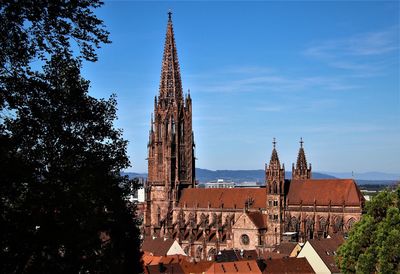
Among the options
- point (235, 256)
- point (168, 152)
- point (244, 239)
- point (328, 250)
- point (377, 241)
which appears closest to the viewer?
point (377, 241)

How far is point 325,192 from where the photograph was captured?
91.8 m

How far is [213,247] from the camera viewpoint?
96750 millimetres

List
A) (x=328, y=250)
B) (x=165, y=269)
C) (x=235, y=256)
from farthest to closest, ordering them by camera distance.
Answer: (x=235, y=256) → (x=328, y=250) → (x=165, y=269)

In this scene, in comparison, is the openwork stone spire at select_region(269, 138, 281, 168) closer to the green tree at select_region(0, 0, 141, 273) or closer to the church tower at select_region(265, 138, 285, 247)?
the church tower at select_region(265, 138, 285, 247)

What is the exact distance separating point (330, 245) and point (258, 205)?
88.2ft

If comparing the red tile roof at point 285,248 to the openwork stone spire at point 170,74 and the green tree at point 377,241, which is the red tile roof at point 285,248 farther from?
the openwork stone spire at point 170,74

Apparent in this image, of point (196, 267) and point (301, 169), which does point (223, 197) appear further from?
point (196, 267)

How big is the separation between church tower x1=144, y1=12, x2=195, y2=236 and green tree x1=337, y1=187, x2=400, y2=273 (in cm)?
7142

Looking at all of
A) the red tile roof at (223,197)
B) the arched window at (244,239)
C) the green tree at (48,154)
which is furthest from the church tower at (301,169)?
the green tree at (48,154)

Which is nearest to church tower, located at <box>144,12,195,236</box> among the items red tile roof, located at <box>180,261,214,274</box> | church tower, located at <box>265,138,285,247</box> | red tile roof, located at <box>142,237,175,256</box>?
red tile roof, located at <box>142,237,175,256</box>

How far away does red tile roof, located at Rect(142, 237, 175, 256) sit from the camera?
87.5 m

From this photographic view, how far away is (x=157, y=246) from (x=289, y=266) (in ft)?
96.2

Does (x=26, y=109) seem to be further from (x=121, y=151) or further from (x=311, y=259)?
(x=311, y=259)

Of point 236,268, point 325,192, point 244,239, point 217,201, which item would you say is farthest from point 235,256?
point 217,201
